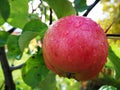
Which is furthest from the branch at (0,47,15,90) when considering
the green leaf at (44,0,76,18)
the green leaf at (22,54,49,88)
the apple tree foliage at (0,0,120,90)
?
the green leaf at (44,0,76,18)

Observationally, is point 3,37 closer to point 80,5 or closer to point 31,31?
point 31,31

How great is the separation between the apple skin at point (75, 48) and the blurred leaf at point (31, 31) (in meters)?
0.09

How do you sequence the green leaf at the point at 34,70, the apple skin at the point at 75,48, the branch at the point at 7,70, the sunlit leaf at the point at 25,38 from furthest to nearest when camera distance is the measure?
1. the branch at the point at 7,70
2. the green leaf at the point at 34,70
3. the sunlit leaf at the point at 25,38
4. the apple skin at the point at 75,48

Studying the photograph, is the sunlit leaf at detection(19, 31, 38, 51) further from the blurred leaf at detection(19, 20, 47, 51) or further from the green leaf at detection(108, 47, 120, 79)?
the green leaf at detection(108, 47, 120, 79)

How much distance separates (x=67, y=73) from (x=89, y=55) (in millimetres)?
88

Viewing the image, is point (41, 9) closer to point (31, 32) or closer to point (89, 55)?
point (31, 32)

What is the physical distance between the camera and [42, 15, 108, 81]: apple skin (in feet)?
2.79

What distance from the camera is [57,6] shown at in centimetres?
101

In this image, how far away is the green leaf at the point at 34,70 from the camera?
1.08m

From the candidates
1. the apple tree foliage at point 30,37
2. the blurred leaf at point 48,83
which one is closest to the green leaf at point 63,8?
the apple tree foliage at point 30,37

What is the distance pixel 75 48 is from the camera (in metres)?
0.85

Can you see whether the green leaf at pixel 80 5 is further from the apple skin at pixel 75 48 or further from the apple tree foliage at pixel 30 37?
the apple skin at pixel 75 48

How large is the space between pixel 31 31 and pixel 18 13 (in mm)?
144

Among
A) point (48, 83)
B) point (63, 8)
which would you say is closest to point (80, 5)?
point (63, 8)
